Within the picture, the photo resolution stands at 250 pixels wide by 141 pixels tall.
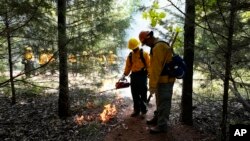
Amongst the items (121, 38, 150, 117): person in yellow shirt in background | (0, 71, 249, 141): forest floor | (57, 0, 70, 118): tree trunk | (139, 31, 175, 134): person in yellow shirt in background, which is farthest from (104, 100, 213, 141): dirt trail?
(57, 0, 70, 118): tree trunk

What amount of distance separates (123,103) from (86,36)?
12.3ft

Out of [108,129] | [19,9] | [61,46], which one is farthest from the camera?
[108,129]

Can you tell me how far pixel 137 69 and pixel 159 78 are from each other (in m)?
1.85

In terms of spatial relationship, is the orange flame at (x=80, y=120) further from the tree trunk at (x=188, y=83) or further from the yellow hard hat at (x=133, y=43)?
the tree trunk at (x=188, y=83)

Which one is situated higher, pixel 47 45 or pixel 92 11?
pixel 92 11

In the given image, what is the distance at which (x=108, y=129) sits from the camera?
938cm

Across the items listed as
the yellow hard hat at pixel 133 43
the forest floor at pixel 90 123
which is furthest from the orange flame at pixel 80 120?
the yellow hard hat at pixel 133 43

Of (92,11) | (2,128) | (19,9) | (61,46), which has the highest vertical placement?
(92,11)

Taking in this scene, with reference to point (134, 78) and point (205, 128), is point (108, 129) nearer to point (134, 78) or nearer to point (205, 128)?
point (134, 78)

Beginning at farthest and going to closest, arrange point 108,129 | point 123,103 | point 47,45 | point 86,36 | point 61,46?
1. point 123,103
2. point 86,36
3. point 108,129
4. point 47,45
5. point 61,46

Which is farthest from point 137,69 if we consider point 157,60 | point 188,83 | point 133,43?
point 157,60

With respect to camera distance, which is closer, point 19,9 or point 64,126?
point 19,9

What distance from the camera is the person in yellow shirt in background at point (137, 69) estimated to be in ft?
31.8

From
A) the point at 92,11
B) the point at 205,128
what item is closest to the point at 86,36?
the point at 92,11
